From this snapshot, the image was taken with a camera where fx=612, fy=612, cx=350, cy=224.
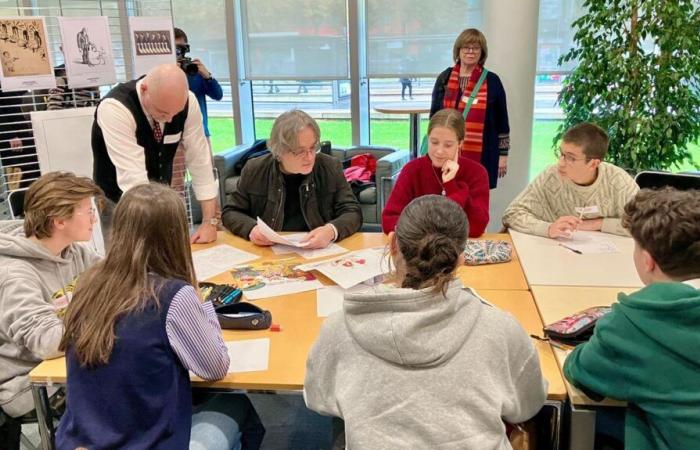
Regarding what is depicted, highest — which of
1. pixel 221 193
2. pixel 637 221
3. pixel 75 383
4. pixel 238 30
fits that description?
pixel 238 30

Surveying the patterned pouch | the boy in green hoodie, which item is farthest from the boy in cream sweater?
the boy in green hoodie

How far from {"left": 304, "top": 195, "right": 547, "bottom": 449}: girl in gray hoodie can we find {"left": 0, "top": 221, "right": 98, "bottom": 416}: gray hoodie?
0.91m

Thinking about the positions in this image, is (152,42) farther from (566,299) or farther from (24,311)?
(566,299)

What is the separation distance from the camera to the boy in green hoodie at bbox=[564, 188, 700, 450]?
4.39 feet

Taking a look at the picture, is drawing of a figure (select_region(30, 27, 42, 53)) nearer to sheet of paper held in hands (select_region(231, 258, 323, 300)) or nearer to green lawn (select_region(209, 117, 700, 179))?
sheet of paper held in hands (select_region(231, 258, 323, 300))

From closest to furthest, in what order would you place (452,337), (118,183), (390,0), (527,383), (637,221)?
1. (452,337)
2. (527,383)
3. (637,221)
4. (118,183)
5. (390,0)

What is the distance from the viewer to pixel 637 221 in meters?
1.59

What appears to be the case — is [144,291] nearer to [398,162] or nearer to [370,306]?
[370,306]

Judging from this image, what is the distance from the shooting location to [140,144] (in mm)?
2898

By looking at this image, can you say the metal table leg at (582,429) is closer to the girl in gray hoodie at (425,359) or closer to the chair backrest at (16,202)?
the girl in gray hoodie at (425,359)

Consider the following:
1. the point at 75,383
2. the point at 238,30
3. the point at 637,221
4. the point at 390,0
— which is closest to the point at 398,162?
the point at 390,0

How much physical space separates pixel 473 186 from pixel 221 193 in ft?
9.44

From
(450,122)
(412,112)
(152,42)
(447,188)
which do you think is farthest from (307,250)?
(412,112)

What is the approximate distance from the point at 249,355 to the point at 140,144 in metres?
1.51
